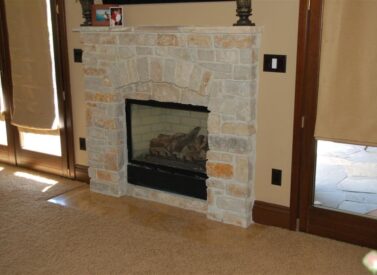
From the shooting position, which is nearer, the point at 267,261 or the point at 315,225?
the point at 267,261

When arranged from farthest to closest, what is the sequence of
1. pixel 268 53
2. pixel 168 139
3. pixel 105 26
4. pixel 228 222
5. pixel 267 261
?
pixel 168 139, pixel 105 26, pixel 228 222, pixel 268 53, pixel 267 261

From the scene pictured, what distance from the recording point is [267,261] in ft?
9.16

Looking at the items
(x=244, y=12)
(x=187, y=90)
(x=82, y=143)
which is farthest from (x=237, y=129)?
(x=82, y=143)

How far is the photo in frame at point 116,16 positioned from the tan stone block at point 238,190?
1.60m

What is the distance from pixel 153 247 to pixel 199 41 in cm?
151

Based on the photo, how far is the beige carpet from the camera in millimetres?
2717

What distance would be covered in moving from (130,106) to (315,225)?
1.84 metres

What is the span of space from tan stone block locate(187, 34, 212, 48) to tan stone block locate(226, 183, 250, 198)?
105 cm

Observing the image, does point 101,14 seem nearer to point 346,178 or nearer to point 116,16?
point 116,16

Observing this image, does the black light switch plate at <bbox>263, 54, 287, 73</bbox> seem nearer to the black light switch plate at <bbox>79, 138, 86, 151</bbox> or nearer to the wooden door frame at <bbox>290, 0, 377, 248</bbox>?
the wooden door frame at <bbox>290, 0, 377, 248</bbox>

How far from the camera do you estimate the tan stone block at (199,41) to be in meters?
3.13

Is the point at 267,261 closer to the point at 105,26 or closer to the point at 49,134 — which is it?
the point at 105,26

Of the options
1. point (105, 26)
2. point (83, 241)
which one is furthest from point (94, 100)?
point (83, 241)

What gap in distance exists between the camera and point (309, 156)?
3.04 meters
